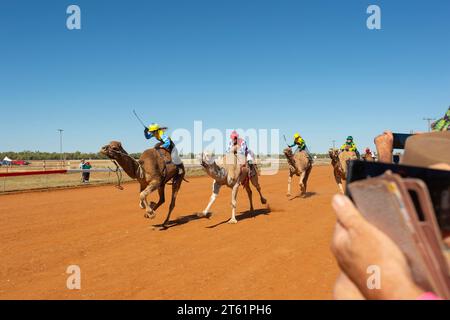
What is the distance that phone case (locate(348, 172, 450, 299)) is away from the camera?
116 centimetres

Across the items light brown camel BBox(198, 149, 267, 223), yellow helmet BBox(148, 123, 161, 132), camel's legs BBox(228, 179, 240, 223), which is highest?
yellow helmet BBox(148, 123, 161, 132)

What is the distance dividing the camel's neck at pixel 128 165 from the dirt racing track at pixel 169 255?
1.66 m

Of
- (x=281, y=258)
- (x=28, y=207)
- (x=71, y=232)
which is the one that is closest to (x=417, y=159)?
(x=281, y=258)

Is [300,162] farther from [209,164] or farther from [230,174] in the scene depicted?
[209,164]

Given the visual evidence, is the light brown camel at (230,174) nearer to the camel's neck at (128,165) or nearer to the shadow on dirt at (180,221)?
the shadow on dirt at (180,221)

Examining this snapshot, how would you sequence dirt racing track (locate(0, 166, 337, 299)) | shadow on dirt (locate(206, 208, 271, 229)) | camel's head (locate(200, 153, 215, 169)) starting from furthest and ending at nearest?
1. shadow on dirt (locate(206, 208, 271, 229))
2. camel's head (locate(200, 153, 215, 169))
3. dirt racing track (locate(0, 166, 337, 299))

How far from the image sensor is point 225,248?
7.04 meters

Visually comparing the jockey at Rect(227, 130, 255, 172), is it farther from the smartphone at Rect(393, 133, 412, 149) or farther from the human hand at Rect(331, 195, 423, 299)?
the human hand at Rect(331, 195, 423, 299)

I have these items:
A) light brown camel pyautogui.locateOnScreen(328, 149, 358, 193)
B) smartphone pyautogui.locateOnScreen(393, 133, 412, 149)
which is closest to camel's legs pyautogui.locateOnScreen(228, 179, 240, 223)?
light brown camel pyautogui.locateOnScreen(328, 149, 358, 193)

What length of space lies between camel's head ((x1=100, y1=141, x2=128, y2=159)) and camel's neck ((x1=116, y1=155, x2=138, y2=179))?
15cm
